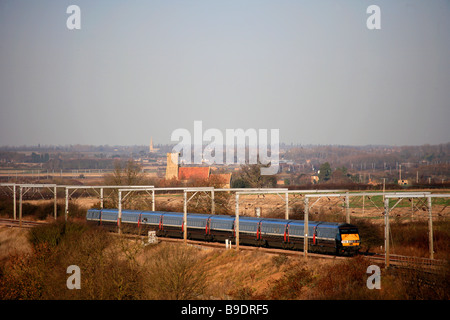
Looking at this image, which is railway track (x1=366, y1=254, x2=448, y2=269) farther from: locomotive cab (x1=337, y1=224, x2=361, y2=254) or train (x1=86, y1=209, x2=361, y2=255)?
train (x1=86, y1=209, x2=361, y2=255)

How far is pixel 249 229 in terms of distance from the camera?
39.3 m

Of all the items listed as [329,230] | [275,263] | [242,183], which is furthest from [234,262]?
[242,183]

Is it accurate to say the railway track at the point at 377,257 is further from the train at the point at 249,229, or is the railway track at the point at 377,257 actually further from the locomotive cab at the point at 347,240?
the locomotive cab at the point at 347,240

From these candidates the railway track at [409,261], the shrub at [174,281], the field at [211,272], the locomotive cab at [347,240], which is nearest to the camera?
A: the field at [211,272]

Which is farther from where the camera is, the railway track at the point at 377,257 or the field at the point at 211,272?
the railway track at the point at 377,257

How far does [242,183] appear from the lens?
333 feet

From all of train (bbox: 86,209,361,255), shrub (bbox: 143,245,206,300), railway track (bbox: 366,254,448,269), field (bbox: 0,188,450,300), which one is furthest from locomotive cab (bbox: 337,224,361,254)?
shrub (bbox: 143,245,206,300)

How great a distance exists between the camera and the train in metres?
33.9

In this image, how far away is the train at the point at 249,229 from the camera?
33.9 meters

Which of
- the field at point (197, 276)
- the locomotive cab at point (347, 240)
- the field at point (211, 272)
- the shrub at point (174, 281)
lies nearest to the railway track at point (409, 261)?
the locomotive cab at point (347, 240)
